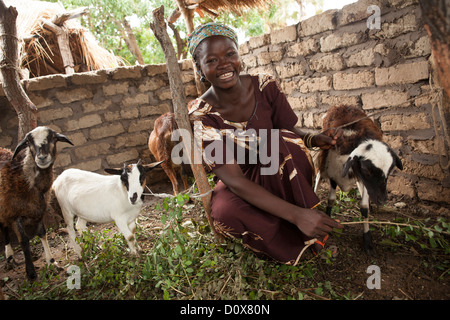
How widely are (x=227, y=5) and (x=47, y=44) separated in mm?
3303

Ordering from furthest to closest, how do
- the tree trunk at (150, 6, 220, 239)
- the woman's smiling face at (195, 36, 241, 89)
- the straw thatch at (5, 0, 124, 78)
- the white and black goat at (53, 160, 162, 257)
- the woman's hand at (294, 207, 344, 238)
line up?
the straw thatch at (5, 0, 124, 78) < the white and black goat at (53, 160, 162, 257) < the tree trunk at (150, 6, 220, 239) < the woman's smiling face at (195, 36, 241, 89) < the woman's hand at (294, 207, 344, 238)

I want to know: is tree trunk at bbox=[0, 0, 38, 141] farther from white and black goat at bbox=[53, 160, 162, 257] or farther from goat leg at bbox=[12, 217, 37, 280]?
goat leg at bbox=[12, 217, 37, 280]

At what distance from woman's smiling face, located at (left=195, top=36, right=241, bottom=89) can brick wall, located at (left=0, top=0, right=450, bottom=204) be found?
4.02 ft

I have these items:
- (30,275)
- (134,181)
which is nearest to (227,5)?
(134,181)

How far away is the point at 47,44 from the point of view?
5.25 meters

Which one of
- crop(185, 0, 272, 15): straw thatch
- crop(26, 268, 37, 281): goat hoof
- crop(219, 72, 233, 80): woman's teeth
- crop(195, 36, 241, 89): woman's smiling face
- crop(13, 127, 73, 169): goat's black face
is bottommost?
crop(26, 268, 37, 281): goat hoof

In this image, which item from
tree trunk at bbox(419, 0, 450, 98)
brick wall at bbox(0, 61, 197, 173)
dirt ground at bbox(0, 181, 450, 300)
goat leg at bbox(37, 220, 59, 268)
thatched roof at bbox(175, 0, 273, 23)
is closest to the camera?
tree trunk at bbox(419, 0, 450, 98)

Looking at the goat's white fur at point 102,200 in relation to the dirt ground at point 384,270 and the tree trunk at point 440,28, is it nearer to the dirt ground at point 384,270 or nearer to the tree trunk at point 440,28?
the dirt ground at point 384,270

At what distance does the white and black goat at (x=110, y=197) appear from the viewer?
257 cm

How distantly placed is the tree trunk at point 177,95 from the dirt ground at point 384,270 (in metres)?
1.08

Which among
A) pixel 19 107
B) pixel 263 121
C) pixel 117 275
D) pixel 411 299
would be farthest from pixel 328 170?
pixel 19 107

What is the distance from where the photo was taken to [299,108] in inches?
171

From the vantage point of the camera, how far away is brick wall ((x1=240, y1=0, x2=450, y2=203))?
2.93m

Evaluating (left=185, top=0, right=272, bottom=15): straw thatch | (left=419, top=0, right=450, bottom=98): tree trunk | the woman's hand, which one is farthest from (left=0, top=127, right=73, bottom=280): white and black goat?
(left=185, top=0, right=272, bottom=15): straw thatch
